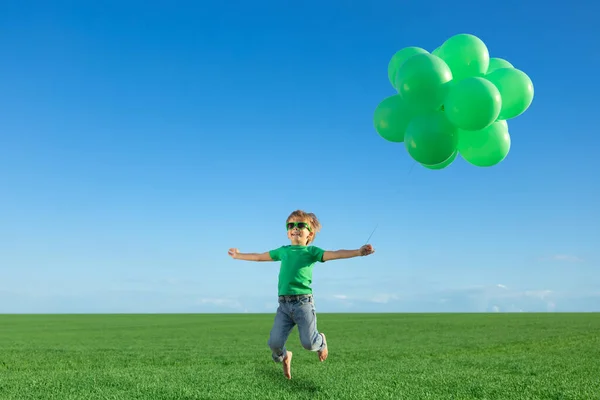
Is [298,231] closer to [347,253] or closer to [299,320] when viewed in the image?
[347,253]

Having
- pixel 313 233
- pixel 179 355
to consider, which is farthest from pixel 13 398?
pixel 179 355

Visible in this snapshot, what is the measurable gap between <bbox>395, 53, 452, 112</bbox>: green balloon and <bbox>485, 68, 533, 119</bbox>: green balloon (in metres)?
0.80

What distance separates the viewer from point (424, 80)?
8430 mm

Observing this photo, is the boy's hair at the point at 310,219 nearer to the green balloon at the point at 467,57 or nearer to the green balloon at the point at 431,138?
the green balloon at the point at 431,138

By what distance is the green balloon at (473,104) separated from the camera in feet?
26.6

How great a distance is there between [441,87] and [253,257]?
3817 mm

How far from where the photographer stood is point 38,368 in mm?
13930

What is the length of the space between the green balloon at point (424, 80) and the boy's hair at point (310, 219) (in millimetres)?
2545

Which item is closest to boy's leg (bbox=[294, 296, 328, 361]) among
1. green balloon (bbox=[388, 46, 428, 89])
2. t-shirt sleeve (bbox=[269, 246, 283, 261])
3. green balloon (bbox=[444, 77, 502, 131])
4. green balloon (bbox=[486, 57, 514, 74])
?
t-shirt sleeve (bbox=[269, 246, 283, 261])

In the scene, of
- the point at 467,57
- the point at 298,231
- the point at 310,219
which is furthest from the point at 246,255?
the point at 467,57

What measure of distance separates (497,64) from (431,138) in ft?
7.28

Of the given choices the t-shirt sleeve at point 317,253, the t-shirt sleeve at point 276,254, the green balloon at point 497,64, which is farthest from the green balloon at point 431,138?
the t-shirt sleeve at point 276,254

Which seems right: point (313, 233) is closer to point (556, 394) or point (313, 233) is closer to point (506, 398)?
point (506, 398)

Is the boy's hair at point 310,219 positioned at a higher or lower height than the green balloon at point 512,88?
lower
